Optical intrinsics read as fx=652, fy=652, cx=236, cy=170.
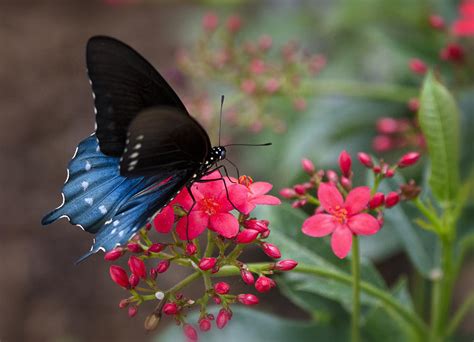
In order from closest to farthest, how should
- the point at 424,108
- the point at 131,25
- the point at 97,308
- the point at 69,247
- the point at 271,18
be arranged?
the point at 424,108, the point at 271,18, the point at 97,308, the point at 69,247, the point at 131,25

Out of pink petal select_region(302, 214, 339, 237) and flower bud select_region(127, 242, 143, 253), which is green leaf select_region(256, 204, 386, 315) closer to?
pink petal select_region(302, 214, 339, 237)

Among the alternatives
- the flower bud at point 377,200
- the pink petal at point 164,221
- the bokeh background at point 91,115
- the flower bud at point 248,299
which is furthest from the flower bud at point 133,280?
the bokeh background at point 91,115

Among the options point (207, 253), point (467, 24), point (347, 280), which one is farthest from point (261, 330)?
point (467, 24)

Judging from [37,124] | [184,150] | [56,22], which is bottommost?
[37,124]

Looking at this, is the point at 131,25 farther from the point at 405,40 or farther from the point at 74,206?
the point at 74,206

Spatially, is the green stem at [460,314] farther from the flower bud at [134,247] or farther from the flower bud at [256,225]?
the flower bud at [134,247]

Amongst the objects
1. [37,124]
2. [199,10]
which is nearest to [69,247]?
[37,124]

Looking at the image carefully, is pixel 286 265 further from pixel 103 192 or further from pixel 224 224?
pixel 103 192
